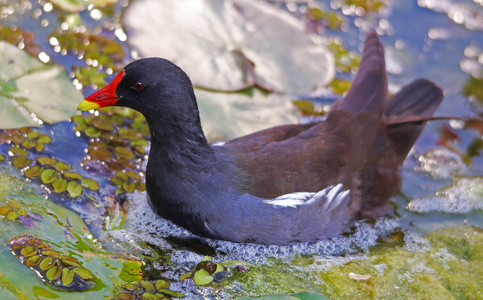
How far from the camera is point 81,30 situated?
4.81 m

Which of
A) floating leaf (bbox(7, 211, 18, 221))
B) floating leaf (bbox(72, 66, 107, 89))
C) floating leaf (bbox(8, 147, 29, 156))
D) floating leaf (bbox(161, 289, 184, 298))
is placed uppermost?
floating leaf (bbox(72, 66, 107, 89))

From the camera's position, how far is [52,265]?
283cm

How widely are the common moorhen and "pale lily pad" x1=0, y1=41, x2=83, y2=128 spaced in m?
0.61

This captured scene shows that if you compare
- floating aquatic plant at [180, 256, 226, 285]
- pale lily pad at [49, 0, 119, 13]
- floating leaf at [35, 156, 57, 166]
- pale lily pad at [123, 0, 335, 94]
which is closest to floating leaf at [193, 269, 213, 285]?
floating aquatic plant at [180, 256, 226, 285]

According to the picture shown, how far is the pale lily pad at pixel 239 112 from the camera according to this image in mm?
4195

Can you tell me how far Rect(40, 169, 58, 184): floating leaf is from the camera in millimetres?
3500

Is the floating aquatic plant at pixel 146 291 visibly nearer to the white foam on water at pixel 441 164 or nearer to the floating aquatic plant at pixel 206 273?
the floating aquatic plant at pixel 206 273

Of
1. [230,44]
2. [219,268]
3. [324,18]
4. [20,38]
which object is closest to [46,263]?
[219,268]

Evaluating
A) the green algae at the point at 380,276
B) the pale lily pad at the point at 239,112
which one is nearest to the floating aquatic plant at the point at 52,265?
the green algae at the point at 380,276

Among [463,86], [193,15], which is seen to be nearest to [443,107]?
[463,86]

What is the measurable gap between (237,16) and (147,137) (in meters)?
1.32

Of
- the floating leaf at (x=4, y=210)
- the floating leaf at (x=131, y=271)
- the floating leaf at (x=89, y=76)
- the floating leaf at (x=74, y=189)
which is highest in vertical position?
the floating leaf at (x=89, y=76)

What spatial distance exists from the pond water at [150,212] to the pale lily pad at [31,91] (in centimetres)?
4

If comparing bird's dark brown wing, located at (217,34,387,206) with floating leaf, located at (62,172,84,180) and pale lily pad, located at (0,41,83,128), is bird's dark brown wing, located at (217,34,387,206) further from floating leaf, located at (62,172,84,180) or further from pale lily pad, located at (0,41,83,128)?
pale lily pad, located at (0,41,83,128)
